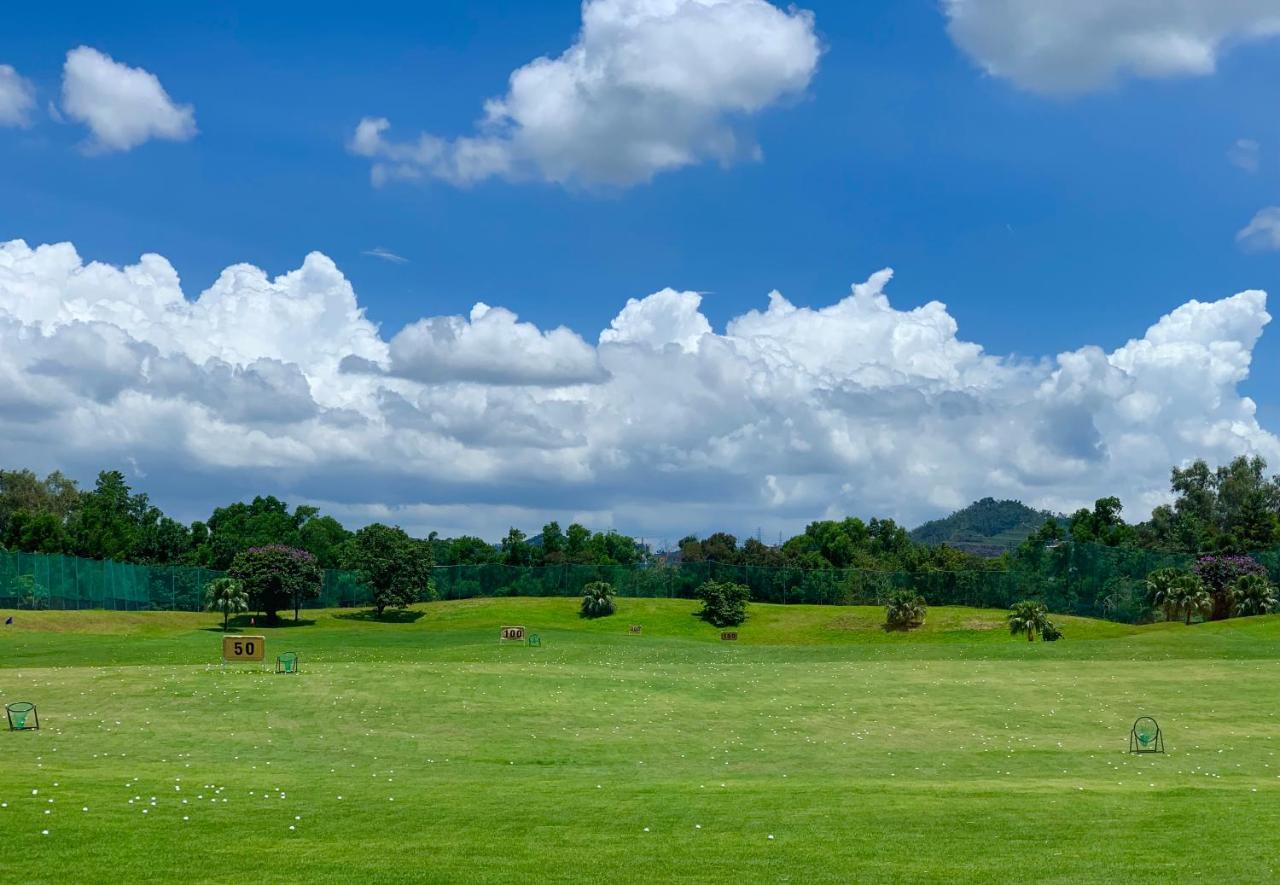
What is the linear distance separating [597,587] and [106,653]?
53.0m

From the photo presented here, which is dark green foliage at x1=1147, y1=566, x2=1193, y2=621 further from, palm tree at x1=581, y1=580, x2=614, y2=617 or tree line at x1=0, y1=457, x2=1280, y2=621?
palm tree at x1=581, y1=580, x2=614, y2=617

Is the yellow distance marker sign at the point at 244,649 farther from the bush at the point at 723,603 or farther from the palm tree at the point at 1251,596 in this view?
the palm tree at the point at 1251,596

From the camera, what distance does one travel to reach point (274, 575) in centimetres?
10462

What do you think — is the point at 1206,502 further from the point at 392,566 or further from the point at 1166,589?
the point at 392,566

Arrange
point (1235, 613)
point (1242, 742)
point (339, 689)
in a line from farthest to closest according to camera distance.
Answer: point (1235, 613)
point (339, 689)
point (1242, 742)

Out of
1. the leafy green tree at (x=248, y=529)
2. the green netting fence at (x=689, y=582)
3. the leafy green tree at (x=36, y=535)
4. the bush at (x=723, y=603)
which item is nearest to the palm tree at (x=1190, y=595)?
the green netting fence at (x=689, y=582)

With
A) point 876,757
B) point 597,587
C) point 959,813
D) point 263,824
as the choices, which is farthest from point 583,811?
point 597,587

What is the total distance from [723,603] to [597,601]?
12.1m

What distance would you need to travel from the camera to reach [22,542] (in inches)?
5694

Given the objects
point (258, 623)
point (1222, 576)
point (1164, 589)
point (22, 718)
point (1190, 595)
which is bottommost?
point (258, 623)

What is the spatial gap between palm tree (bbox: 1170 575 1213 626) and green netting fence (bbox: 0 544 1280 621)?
19.9 feet

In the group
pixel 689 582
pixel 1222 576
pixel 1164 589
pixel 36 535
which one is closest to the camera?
pixel 1164 589

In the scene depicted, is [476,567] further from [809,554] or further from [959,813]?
[959,813]

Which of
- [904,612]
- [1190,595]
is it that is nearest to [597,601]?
[904,612]
